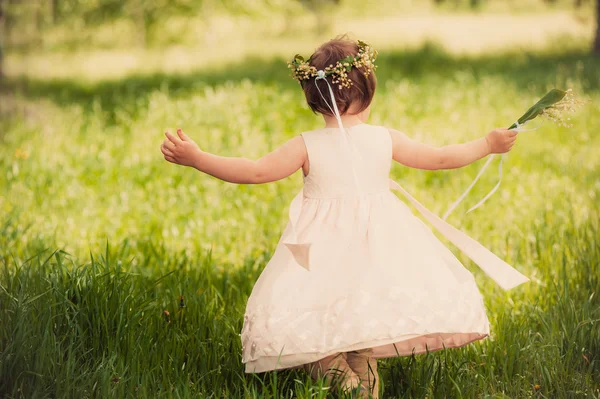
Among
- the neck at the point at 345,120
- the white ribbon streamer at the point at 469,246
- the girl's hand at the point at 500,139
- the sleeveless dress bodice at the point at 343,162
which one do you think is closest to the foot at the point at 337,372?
the white ribbon streamer at the point at 469,246

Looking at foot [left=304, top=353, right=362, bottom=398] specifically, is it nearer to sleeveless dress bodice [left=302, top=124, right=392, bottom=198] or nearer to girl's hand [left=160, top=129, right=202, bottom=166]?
sleeveless dress bodice [left=302, top=124, right=392, bottom=198]

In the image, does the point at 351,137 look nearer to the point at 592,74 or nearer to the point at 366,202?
the point at 366,202

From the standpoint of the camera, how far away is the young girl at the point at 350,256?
110 inches

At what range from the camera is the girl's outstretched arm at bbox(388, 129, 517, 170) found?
3.16 metres

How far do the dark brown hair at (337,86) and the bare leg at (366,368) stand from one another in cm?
94

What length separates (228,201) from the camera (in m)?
6.07

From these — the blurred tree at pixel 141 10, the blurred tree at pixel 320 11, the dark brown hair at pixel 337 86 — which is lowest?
the dark brown hair at pixel 337 86

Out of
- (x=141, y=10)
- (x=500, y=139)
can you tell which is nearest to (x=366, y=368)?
(x=500, y=139)

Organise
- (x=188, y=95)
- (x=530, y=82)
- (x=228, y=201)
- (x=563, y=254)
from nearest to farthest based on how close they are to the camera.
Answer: (x=563, y=254) < (x=228, y=201) < (x=188, y=95) < (x=530, y=82)

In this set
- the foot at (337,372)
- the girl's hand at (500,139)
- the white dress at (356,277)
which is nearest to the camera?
the white dress at (356,277)

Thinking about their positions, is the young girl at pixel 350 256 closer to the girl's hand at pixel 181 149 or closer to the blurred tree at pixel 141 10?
the girl's hand at pixel 181 149

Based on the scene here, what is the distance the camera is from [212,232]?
5.35 meters

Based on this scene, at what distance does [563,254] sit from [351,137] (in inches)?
71.1

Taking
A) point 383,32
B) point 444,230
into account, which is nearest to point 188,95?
point 444,230
